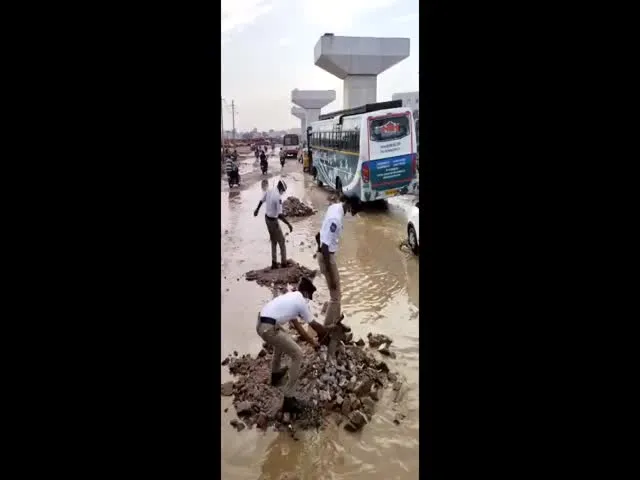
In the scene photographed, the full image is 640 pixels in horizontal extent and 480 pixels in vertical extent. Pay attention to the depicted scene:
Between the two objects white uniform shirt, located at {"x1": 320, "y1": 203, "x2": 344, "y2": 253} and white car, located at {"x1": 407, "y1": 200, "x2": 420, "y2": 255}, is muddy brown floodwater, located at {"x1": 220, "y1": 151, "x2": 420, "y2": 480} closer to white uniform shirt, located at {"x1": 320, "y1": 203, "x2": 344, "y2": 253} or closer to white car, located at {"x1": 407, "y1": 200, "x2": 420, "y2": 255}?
white car, located at {"x1": 407, "y1": 200, "x2": 420, "y2": 255}

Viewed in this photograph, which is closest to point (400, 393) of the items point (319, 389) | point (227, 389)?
point (319, 389)

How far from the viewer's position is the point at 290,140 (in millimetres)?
46438

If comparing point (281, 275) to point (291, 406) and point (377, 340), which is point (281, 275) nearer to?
point (377, 340)

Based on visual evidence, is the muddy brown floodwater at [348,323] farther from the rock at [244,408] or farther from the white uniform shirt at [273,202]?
the white uniform shirt at [273,202]

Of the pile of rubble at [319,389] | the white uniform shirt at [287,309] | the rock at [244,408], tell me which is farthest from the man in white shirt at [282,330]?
the rock at [244,408]

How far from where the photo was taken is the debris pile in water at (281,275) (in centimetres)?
891

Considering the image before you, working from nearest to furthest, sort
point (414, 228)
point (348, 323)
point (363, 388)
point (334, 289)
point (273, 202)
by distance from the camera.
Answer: point (363, 388) → point (334, 289) → point (348, 323) → point (273, 202) → point (414, 228)

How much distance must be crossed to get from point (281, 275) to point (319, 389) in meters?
4.24

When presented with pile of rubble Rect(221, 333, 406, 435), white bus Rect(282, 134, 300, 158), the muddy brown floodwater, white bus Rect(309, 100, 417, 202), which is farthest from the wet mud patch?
white bus Rect(282, 134, 300, 158)

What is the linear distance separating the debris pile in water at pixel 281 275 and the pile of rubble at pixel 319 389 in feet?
9.87

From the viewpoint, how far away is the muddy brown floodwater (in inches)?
163
